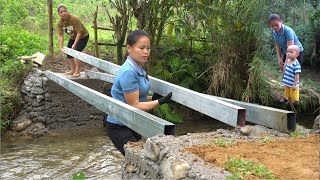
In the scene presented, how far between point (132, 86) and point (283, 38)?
133cm

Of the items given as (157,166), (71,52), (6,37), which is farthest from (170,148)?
(6,37)

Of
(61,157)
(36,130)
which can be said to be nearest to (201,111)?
(61,157)

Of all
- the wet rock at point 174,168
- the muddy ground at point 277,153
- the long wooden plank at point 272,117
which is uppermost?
the long wooden plank at point 272,117

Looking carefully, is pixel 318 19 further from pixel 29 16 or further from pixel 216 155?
pixel 29 16

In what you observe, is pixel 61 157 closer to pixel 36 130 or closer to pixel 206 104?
pixel 36 130

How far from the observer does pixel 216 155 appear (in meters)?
2.21

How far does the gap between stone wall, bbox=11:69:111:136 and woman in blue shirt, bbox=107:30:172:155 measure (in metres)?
4.52

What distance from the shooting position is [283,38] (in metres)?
3.34

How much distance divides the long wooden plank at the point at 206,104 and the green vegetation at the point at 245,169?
→ 20.7 inches

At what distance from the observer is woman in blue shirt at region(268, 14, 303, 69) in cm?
331

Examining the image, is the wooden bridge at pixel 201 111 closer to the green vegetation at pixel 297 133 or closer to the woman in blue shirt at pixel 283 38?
the green vegetation at pixel 297 133

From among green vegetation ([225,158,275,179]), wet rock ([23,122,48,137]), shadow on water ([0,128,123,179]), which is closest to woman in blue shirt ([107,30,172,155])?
green vegetation ([225,158,275,179])

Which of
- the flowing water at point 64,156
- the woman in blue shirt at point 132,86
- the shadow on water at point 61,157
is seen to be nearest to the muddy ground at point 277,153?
the woman in blue shirt at point 132,86

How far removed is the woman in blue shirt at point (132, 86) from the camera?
303 centimetres
